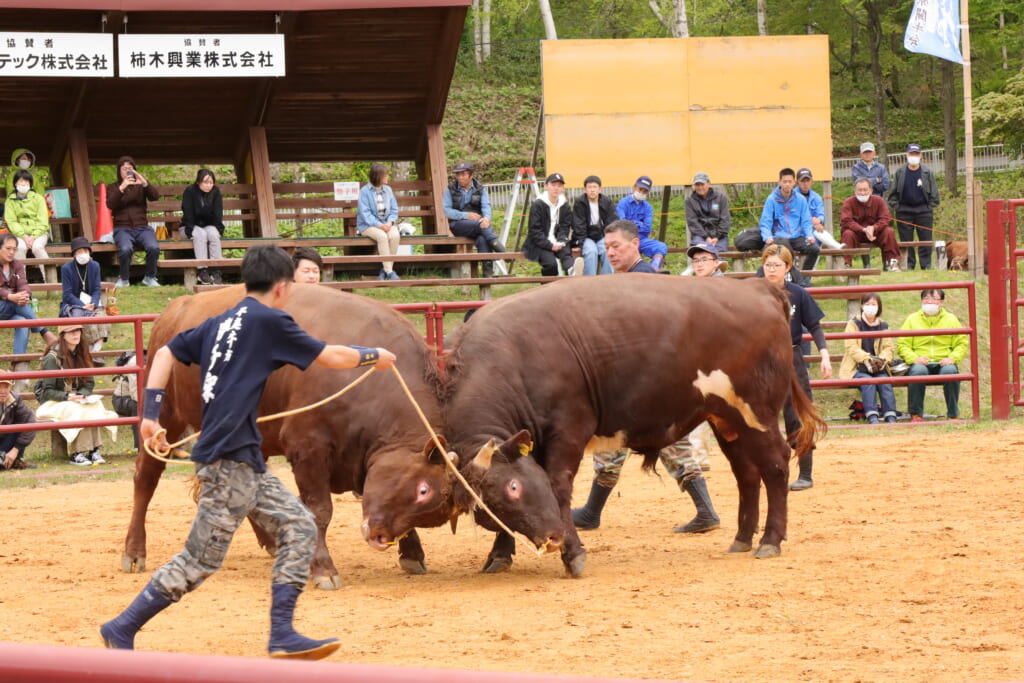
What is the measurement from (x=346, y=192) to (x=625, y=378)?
39.0 ft

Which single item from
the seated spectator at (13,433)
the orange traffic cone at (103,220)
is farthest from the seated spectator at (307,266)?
the orange traffic cone at (103,220)

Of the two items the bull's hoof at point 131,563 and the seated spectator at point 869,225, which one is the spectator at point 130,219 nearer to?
the bull's hoof at point 131,563

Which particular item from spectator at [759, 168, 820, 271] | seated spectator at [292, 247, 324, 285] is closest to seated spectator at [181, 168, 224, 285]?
spectator at [759, 168, 820, 271]

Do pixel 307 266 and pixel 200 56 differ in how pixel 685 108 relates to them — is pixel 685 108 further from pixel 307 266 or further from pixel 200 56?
pixel 307 266

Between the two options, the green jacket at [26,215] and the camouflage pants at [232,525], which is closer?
the camouflage pants at [232,525]

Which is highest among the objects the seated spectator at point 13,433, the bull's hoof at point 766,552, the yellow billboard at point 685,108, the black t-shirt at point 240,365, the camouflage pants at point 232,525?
the yellow billboard at point 685,108

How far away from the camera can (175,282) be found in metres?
17.8

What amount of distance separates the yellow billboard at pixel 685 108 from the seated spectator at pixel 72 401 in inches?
350

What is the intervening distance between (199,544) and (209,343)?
818 mm

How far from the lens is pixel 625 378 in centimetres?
744

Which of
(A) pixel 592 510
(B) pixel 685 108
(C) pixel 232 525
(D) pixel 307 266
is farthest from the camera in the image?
(B) pixel 685 108

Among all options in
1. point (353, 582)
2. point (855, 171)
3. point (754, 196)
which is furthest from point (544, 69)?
point (754, 196)

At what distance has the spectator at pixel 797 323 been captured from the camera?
900 centimetres

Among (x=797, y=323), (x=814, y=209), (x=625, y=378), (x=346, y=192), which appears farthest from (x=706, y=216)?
(x=625, y=378)
